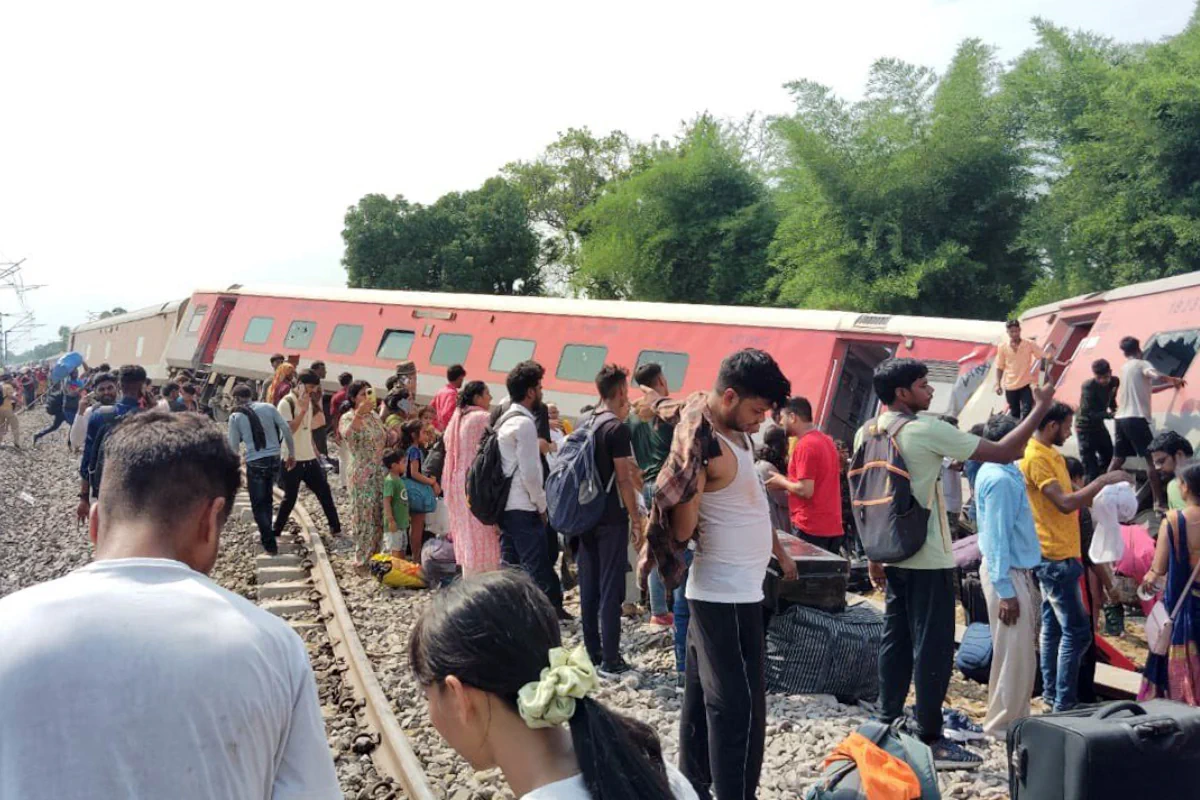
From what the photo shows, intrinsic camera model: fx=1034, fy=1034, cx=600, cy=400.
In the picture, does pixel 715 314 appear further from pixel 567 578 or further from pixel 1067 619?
pixel 1067 619

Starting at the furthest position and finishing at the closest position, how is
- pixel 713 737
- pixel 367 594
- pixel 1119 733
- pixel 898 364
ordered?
1. pixel 367 594
2. pixel 898 364
3. pixel 713 737
4. pixel 1119 733

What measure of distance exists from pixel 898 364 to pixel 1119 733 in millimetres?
1921

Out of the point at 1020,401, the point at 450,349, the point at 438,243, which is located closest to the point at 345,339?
the point at 450,349

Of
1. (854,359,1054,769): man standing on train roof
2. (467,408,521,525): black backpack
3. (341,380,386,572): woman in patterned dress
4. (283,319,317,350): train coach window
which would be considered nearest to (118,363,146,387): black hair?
(341,380,386,572): woman in patterned dress

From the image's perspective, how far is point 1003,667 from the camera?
16.6 feet

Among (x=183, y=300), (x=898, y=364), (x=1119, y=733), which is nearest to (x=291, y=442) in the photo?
(x=898, y=364)

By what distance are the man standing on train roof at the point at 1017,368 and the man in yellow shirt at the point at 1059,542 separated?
489 cm

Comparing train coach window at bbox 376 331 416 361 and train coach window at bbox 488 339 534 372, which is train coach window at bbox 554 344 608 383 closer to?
train coach window at bbox 488 339 534 372

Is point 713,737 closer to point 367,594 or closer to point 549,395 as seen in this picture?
point 367,594

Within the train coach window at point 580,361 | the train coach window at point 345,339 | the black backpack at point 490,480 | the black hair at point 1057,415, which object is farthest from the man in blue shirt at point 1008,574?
the train coach window at point 345,339

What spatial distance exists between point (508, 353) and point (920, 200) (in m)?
11.4

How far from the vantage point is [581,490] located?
19.0ft

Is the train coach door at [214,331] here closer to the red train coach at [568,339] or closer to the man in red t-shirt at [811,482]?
the red train coach at [568,339]

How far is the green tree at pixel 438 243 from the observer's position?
127ft
